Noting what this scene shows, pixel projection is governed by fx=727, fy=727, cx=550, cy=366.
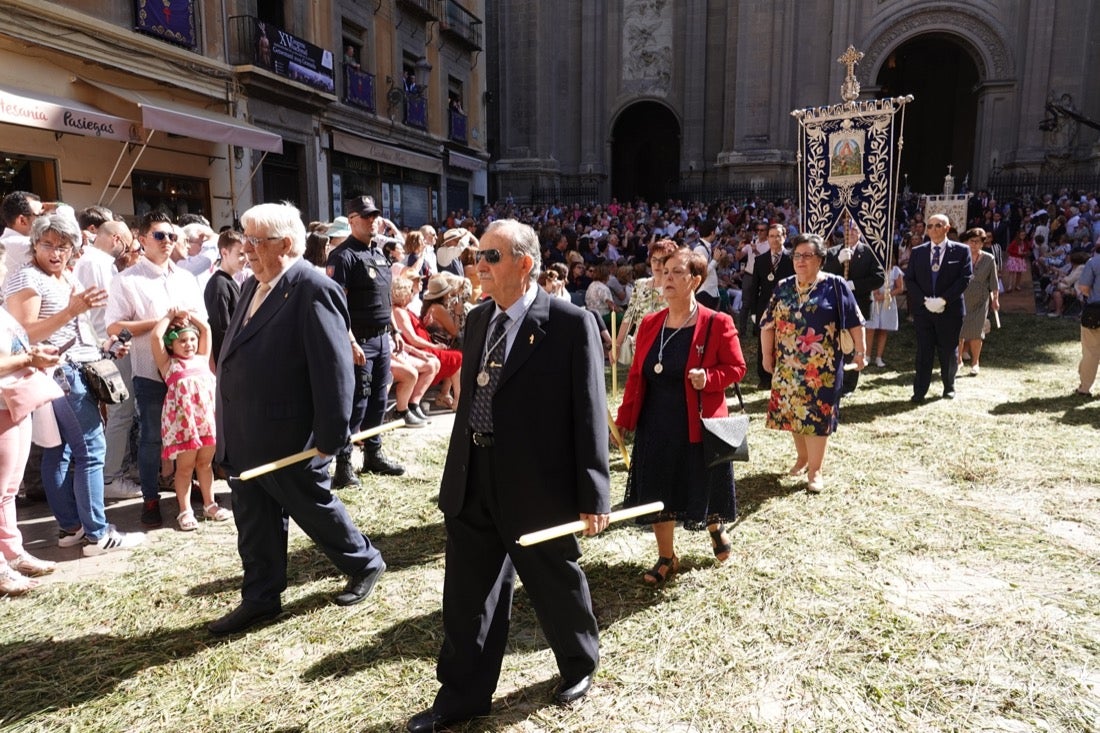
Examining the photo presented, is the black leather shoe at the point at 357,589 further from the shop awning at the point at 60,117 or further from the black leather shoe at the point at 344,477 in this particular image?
the shop awning at the point at 60,117

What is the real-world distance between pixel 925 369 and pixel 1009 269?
10220 millimetres

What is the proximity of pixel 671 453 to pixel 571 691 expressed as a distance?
4.47ft

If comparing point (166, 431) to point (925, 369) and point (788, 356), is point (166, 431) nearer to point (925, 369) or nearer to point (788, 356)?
point (788, 356)

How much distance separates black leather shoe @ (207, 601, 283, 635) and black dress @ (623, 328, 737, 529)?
200 cm

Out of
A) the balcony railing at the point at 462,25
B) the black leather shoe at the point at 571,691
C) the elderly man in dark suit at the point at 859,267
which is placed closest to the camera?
the black leather shoe at the point at 571,691

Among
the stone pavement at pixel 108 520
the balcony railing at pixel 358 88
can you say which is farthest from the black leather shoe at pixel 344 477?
the balcony railing at pixel 358 88

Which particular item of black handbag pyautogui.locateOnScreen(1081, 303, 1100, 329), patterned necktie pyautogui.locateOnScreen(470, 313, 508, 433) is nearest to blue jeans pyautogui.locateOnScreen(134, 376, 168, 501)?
patterned necktie pyautogui.locateOnScreen(470, 313, 508, 433)

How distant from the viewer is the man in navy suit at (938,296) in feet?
26.0

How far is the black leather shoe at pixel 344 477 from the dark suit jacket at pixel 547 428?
9.92ft

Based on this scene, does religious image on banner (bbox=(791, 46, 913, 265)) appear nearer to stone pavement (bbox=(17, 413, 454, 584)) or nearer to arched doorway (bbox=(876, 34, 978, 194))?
stone pavement (bbox=(17, 413, 454, 584))

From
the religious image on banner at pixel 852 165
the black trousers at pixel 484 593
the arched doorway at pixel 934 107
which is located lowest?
the black trousers at pixel 484 593

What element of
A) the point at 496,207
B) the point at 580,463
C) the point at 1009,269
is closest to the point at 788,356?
the point at 580,463

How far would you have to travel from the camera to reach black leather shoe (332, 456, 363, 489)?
5.62 m

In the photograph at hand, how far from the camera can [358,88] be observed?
1972 centimetres
